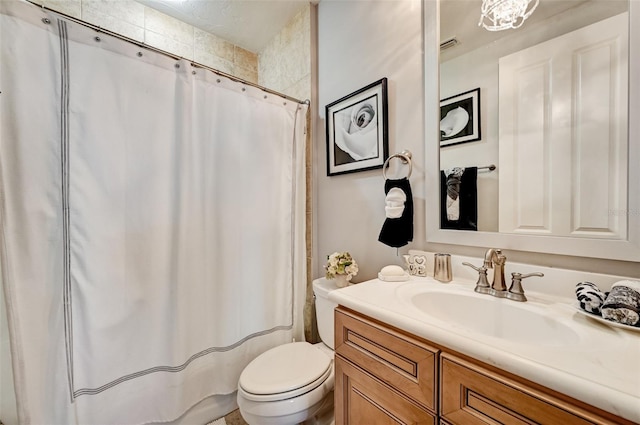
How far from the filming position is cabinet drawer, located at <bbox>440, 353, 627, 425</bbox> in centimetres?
44

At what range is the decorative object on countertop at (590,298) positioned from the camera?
633mm

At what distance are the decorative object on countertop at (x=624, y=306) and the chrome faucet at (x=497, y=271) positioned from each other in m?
0.23

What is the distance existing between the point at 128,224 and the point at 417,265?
1.30 metres

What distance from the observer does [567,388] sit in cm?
43

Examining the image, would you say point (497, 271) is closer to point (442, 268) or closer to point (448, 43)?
point (442, 268)

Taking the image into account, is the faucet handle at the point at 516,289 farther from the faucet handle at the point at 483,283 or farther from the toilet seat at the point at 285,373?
the toilet seat at the point at 285,373

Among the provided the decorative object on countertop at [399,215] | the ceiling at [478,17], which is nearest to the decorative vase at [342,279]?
the decorative object on countertop at [399,215]

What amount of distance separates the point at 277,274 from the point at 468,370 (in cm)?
118

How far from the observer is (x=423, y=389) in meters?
0.63

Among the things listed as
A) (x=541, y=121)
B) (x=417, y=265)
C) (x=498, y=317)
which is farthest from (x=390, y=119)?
(x=498, y=317)

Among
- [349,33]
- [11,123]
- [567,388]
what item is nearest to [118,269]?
[11,123]

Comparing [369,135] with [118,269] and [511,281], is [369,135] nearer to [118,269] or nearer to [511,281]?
[511,281]

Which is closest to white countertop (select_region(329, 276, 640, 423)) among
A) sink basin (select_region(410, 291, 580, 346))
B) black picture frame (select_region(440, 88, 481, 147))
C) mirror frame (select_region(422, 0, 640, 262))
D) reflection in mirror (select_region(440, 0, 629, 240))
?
sink basin (select_region(410, 291, 580, 346))

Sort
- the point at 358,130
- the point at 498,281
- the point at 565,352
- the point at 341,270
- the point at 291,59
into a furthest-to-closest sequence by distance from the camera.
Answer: the point at 291,59 → the point at 358,130 → the point at 341,270 → the point at 498,281 → the point at 565,352
